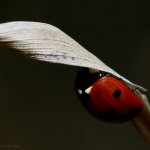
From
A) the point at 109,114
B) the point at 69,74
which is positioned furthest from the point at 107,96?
the point at 69,74

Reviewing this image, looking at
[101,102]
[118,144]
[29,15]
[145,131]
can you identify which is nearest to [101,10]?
[29,15]

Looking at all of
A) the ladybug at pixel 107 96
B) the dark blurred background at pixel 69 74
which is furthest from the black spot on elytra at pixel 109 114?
the dark blurred background at pixel 69 74

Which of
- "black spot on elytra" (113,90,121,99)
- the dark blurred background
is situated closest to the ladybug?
"black spot on elytra" (113,90,121,99)

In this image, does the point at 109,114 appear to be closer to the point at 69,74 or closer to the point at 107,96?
the point at 107,96

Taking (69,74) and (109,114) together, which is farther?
(69,74)

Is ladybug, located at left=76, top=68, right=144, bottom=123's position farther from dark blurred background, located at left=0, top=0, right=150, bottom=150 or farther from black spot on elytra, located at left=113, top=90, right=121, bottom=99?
dark blurred background, located at left=0, top=0, right=150, bottom=150

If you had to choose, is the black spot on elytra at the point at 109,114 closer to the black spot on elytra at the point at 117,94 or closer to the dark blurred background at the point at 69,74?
the black spot on elytra at the point at 117,94
